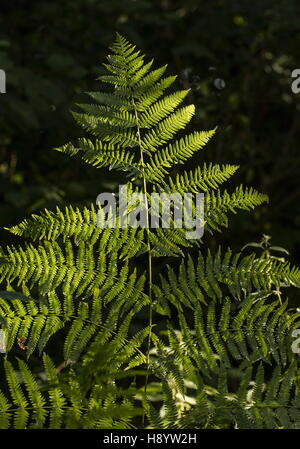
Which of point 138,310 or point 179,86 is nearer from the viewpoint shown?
point 138,310

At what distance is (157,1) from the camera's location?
511 cm

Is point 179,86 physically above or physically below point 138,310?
above

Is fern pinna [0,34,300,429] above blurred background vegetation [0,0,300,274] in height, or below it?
below

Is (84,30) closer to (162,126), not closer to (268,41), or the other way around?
(268,41)

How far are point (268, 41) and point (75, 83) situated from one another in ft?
4.96

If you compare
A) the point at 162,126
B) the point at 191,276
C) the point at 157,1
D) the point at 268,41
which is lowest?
the point at 191,276

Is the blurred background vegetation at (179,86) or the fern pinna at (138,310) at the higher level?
the blurred background vegetation at (179,86)

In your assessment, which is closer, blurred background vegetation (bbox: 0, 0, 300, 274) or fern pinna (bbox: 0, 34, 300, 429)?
fern pinna (bbox: 0, 34, 300, 429)

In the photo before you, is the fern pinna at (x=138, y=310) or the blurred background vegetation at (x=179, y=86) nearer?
the fern pinna at (x=138, y=310)

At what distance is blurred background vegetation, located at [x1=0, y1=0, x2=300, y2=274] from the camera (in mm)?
3412

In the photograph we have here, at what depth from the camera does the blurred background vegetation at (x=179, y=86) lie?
3412 mm

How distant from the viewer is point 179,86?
3502mm
